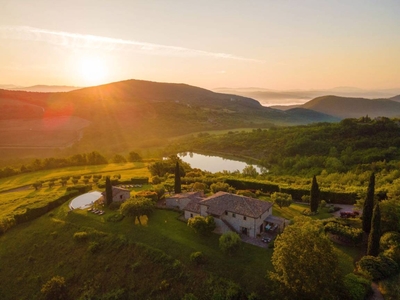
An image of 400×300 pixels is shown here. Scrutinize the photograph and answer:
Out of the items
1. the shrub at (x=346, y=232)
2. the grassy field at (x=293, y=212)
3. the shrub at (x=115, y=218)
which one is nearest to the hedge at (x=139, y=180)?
the shrub at (x=115, y=218)

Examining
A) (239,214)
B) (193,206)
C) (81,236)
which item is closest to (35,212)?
(81,236)

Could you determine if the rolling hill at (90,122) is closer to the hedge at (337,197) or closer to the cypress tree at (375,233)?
the hedge at (337,197)

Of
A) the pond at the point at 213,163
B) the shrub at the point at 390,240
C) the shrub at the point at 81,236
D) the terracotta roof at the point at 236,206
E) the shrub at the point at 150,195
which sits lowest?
the pond at the point at 213,163

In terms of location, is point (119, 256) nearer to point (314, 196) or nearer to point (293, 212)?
point (293, 212)

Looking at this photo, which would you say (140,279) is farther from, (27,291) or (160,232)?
(27,291)

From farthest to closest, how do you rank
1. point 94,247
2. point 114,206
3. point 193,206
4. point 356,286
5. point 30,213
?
point 30,213 → point 114,206 → point 193,206 → point 94,247 → point 356,286
